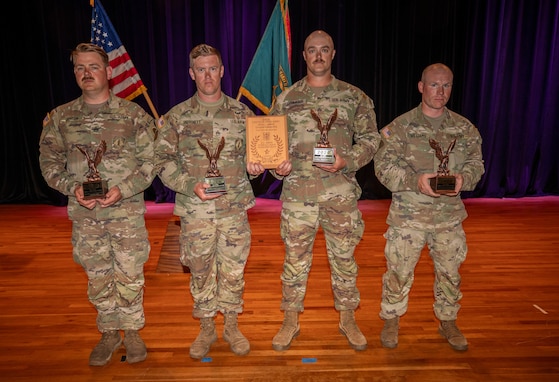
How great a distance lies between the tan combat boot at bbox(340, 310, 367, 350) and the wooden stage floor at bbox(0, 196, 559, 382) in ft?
0.16

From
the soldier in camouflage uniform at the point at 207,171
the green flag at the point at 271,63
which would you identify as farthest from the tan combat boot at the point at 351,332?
the green flag at the point at 271,63

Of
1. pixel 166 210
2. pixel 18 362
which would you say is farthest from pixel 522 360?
pixel 166 210

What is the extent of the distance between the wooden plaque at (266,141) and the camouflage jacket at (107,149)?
1.74ft

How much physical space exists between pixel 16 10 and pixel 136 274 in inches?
233

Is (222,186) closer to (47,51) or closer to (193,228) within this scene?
(193,228)

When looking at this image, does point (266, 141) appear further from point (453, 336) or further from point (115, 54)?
point (115, 54)

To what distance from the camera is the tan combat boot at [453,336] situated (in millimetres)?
2355

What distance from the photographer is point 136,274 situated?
2256mm

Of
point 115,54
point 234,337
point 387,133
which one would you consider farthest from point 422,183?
point 115,54

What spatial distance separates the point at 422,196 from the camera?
2.27 meters

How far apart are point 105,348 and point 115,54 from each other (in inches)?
136

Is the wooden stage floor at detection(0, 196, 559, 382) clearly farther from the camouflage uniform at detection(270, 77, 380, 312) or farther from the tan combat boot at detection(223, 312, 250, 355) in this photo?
the camouflage uniform at detection(270, 77, 380, 312)

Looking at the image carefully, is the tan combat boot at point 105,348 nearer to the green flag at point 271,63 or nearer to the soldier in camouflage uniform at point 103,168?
the soldier in camouflage uniform at point 103,168

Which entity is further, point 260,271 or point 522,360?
point 260,271
